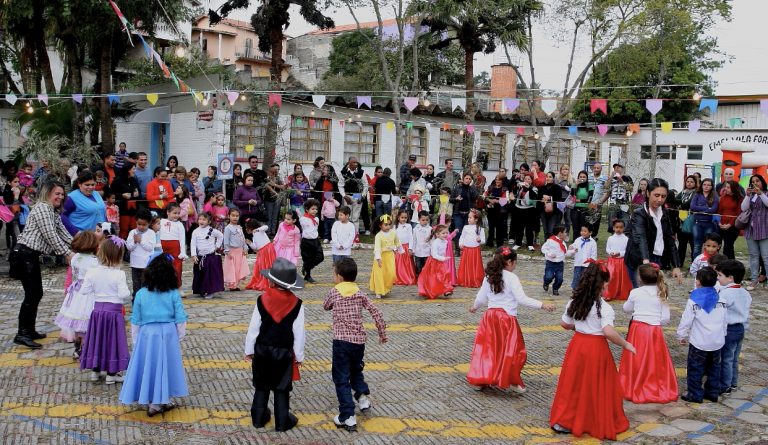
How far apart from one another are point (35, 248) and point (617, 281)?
27.3 ft

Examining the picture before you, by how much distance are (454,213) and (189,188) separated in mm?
5559

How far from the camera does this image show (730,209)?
1314cm

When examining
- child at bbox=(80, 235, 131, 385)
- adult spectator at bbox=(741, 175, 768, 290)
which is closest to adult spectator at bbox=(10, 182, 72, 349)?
child at bbox=(80, 235, 131, 385)

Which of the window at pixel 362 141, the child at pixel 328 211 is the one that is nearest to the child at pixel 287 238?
the child at pixel 328 211

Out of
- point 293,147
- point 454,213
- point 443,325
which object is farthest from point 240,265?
point 293,147

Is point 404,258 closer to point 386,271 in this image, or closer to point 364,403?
point 386,271

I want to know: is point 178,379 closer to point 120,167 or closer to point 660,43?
point 120,167

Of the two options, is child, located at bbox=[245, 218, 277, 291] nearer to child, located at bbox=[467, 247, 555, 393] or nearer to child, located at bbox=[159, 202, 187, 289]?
child, located at bbox=[159, 202, 187, 289]

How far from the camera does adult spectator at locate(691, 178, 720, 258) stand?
13.3 meters

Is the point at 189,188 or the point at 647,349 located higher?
the point at 189,188

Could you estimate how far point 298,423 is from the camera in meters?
5.82

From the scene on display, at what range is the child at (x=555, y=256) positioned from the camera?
1133 centimetres

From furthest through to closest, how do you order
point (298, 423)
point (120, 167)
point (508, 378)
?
1. point (120, 167)
2. point (508, 378)
3. point (298, 423)

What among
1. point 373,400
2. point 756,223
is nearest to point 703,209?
point 756,223
